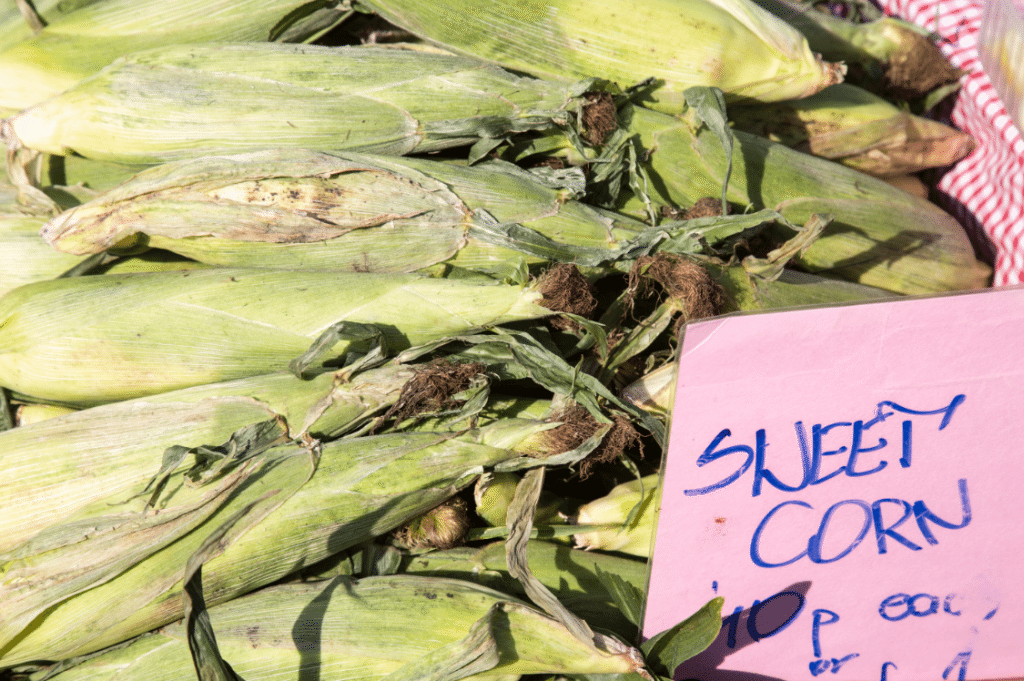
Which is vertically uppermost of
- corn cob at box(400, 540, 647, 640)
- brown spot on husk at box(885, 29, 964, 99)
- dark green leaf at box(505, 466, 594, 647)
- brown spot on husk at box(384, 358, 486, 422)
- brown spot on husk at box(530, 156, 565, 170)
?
brown spot on husk at box(885, 29, 964, 99)

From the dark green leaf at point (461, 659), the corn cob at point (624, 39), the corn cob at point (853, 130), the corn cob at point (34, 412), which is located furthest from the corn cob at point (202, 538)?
the corn cob at point (853, 130)

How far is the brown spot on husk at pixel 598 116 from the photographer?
65.3 inches

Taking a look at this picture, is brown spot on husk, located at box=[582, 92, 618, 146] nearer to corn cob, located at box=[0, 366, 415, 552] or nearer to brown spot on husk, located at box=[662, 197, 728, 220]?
brown spot on husk, located at box=[662, 197, 728, 220]

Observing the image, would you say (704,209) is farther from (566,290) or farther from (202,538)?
(202,538)

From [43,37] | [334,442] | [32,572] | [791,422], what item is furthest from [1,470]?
[791,422]

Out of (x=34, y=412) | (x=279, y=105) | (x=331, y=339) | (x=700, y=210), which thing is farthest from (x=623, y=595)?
(x=34, y=412)

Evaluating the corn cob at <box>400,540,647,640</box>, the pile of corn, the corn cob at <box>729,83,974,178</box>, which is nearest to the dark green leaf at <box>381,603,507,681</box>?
the pile of corn

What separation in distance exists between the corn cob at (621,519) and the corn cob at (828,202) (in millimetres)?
713

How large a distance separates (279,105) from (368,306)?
531 mm

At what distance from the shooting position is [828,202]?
1.84 m

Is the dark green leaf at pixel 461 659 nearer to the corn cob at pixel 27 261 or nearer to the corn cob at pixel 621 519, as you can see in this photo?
the corn cob at pixel 621 519

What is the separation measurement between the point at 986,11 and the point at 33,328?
103 inches

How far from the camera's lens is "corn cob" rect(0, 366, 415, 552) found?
4.37 feet

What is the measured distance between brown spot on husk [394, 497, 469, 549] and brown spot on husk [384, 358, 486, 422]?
8.4 inches
